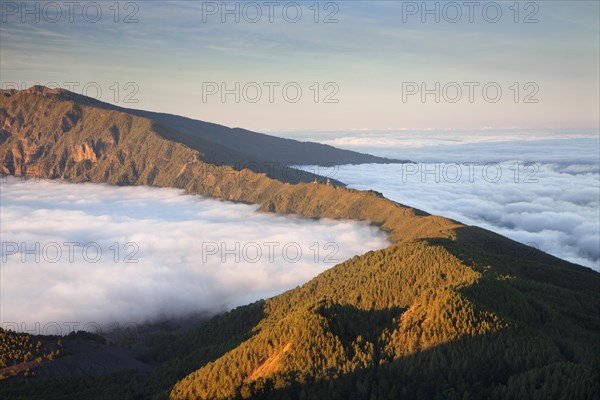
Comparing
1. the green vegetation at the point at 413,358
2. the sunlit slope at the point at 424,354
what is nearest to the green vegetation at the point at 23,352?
the green vegetation at the point at 413,358

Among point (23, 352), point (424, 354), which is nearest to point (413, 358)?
point (424, 354)

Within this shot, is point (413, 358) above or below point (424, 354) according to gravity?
below

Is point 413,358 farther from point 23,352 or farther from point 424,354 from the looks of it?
point 23,352

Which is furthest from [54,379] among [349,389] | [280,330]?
[349,389]

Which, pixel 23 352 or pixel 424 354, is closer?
pixel 424 354

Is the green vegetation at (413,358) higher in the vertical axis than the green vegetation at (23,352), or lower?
higher

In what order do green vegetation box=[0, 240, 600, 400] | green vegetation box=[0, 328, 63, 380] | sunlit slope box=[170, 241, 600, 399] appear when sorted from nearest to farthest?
sunlit slope box=[170, 241, 600, 399], green vegetation box=[0, 240, 600, 400], green vegetation box=[0, 328, 63, 380]

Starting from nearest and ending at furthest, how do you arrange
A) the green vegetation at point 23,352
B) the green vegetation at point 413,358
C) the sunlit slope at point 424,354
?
the sunlit slope at point 424,354 → the green vegetation at point 413,358 → the green vegetation at point 23,352

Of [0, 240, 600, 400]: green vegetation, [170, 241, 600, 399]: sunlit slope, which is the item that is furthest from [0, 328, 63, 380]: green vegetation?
[170, 241, 600, 399]: sunlit slope

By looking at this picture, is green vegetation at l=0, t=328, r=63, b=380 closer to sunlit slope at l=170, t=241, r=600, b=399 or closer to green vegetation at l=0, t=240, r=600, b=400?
green vegetation at l=0, t=240, r=600, b=400

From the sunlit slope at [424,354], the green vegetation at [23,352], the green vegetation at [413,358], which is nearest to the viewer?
the sunlit slope at [424,354]

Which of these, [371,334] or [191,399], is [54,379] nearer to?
[191,399]

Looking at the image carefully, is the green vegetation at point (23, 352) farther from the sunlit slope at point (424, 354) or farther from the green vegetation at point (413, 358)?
the sunlit slope at point (424, 354)
